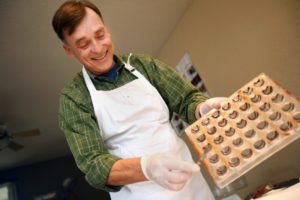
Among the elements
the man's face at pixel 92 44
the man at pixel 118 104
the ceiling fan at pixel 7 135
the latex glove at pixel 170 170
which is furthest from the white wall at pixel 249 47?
the ceiling fan at pixel 7 135

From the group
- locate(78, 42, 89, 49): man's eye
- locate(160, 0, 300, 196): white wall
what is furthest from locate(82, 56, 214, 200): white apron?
locate(160, 0, 300, 196): white wall

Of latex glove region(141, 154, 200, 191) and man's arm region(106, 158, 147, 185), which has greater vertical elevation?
man's arm region(106, 158, 147, 185)

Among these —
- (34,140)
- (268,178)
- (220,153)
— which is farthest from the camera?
(34,140)

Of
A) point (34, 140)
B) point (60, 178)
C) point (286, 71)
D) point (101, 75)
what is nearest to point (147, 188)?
point (101, 75)

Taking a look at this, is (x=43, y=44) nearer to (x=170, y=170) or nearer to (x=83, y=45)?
(x=83, y=45)

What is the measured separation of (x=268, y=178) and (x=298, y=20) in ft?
2.92

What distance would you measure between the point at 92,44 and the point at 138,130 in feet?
1.05

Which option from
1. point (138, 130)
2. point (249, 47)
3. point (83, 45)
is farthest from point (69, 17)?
point (249, 47)

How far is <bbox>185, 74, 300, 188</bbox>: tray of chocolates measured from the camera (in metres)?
0.69

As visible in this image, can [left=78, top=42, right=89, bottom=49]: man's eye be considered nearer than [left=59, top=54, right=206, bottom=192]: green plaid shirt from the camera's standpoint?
No

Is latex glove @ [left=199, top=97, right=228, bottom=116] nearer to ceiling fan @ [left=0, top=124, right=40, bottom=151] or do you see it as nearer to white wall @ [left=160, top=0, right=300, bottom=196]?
white wall @ [left=160, top=0, right=300, bottom=196]

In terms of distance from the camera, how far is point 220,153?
→ 74cm

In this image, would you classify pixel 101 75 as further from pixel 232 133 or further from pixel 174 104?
pixel 232 133

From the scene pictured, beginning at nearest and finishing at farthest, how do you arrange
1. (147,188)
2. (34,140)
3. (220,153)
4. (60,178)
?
1. (220,153)
2. (147,188)
3. (34,140)
4. (60,178)
